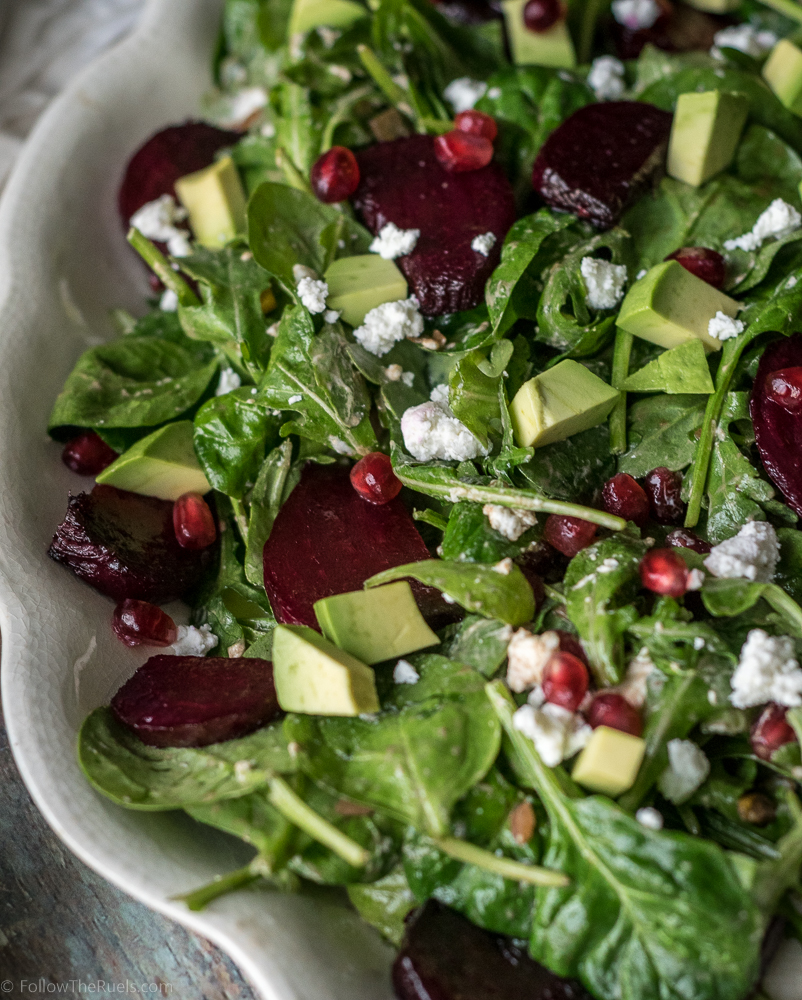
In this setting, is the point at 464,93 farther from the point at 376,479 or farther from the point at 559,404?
the point at 376,479

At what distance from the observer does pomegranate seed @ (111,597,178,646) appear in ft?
6.21

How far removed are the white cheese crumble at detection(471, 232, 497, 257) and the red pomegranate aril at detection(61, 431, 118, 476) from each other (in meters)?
1.02

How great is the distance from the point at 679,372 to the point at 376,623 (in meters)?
0.87

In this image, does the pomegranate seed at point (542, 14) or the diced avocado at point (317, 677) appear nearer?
the diced avocado at point (317, 677)

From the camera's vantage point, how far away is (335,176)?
2.16m

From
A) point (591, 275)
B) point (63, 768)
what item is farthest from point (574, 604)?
point (63, 768)

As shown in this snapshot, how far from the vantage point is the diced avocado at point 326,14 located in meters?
2.53

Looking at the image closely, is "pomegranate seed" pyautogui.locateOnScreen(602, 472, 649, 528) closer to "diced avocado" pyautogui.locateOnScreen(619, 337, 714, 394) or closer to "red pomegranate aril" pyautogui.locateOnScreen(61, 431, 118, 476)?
"diced avocado" pyautogui.locateOnScreen(619, 337, 714, 394)

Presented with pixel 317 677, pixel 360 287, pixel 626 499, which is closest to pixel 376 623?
pixel 317 677

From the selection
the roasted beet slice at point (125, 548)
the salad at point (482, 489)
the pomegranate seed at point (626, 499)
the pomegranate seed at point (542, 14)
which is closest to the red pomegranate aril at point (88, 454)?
the salad at point (482, 489)

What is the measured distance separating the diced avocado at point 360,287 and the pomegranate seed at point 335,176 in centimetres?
22

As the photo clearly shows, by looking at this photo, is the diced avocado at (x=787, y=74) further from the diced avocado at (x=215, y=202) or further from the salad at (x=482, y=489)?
the diced avocado at (x=215, y=202)

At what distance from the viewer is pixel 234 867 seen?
64.6 inches

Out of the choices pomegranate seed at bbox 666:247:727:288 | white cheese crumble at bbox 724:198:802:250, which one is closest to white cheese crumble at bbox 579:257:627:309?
pomegranate seed at bbox 666:247:727:288
